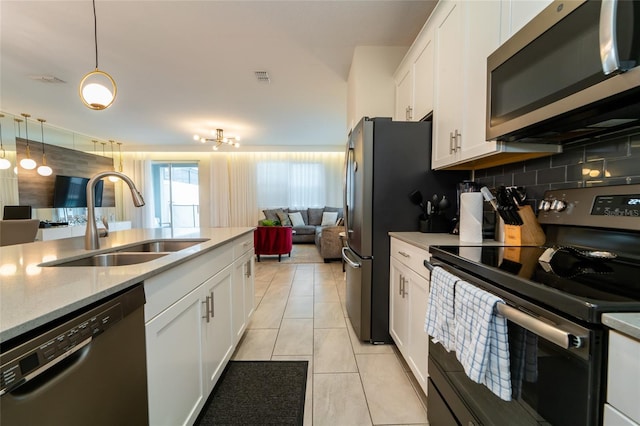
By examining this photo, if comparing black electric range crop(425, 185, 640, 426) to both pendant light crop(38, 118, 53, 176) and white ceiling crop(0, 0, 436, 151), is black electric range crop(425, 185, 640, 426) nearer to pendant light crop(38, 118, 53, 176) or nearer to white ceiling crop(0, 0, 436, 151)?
white ceiling crop(0, 0, 436, 151)

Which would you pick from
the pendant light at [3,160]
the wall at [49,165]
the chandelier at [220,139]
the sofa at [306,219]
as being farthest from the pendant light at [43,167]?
the sofa at [306,219]

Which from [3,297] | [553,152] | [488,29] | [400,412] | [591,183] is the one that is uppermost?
[488,29]

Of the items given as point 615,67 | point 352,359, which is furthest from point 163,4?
point 352,359

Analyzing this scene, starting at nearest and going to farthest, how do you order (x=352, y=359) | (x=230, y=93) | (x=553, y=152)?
(x=553, y=152) → (x=352, y=359) → (x=230, y=93)

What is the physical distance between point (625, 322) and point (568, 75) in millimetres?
807

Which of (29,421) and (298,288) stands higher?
(29,421)

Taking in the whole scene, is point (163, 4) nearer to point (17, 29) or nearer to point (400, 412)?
point (17, 29)

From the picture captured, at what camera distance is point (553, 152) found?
1272 millimetres

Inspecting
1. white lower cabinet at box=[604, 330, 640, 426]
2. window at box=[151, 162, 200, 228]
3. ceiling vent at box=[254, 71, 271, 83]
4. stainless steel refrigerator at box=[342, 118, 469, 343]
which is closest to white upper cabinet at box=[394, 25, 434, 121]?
stainless steel refrigerator at box=[342, 118, 469, 343]

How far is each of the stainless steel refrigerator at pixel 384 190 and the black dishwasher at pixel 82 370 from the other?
5.02ft

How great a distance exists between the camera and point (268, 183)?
294 inches

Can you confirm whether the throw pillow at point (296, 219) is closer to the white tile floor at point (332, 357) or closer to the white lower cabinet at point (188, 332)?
Answer: the white tile floor at point (332, 357)

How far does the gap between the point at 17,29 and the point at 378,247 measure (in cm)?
386

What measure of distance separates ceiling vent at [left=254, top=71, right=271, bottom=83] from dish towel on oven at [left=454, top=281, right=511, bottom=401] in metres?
3.35
